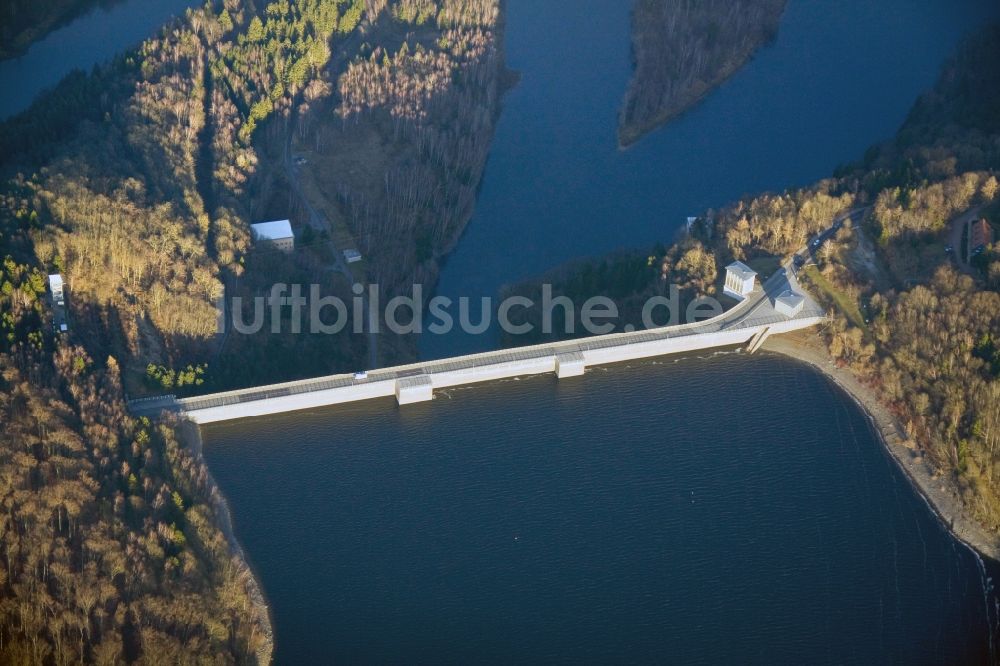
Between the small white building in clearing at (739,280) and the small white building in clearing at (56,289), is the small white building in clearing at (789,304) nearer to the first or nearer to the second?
the small white building in clearing at (739,280)

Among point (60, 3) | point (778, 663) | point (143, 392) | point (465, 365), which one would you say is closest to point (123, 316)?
point (143, 392)

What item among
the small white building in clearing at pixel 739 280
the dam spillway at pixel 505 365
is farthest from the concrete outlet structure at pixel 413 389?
the small white building in clearing at pixel 739 280

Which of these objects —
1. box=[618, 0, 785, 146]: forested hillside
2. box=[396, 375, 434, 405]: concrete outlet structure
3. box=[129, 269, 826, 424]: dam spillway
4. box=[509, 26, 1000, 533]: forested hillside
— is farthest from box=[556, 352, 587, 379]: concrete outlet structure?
box=[618, 0, 785, 146]: forested hillside

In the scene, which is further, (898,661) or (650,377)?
(650,377)

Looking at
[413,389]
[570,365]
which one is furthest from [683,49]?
[413,389]

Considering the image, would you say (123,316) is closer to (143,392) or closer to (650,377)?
(143,392)

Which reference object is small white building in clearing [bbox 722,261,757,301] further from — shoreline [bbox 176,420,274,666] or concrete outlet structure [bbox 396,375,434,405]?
shoreline [bbox 176,420,274,666]
